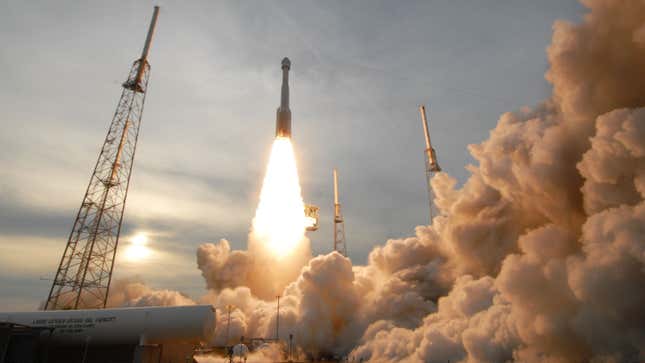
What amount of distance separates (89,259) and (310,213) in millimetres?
42493

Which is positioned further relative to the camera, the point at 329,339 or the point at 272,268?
the point at 272,268

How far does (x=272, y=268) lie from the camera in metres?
81.9

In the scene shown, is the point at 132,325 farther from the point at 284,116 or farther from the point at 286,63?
the point at 286,63

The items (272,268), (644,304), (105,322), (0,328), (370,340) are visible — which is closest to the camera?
(644,304)

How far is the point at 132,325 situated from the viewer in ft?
151

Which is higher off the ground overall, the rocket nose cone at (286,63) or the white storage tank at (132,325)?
the rocket nose cone at (286,63)

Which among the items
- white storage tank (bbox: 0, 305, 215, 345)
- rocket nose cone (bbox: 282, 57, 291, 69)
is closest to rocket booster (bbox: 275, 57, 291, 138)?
rocket nose cone (bbox: 282, 57, 291, 69)

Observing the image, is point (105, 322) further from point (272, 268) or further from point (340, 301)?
point (272, 268)

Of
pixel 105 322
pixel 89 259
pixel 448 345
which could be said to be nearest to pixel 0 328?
pixel 105 322

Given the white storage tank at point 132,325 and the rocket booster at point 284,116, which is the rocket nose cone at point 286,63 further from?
the white storage tank at point 132,325

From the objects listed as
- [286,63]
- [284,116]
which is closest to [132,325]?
[284,116]

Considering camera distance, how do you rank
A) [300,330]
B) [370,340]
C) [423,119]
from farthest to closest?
[423,119] < [300,330] < [370,340]

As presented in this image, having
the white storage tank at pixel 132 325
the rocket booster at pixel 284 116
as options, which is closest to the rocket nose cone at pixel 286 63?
the rocket booster at pixel 284 116

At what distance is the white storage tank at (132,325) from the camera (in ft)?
151
